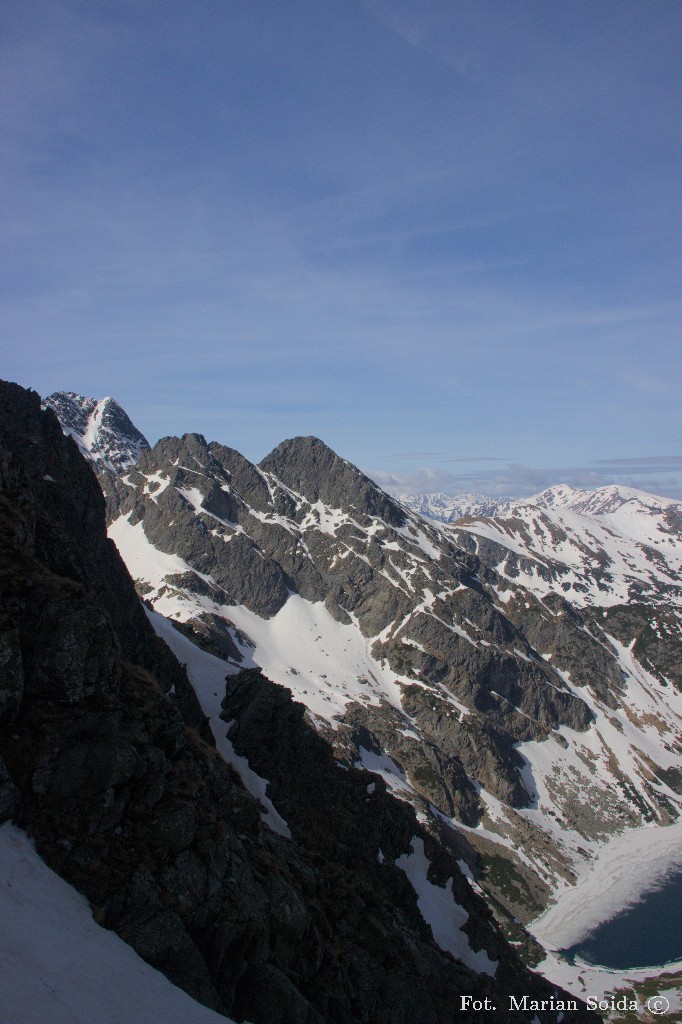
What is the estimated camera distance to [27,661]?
23375 millimetres

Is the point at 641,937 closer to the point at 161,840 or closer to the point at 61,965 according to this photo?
the point at 161,840

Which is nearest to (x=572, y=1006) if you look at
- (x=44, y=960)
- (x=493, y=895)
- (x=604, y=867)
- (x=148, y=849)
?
(x=148, y=849)

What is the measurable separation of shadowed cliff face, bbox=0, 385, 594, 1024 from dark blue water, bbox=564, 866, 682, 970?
4631 inches

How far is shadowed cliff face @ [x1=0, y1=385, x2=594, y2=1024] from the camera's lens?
813 inches


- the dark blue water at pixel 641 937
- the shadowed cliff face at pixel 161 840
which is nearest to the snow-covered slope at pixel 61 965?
the shadowed cliff face at pixel 161 840

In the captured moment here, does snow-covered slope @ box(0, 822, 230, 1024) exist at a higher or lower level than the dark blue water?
higher

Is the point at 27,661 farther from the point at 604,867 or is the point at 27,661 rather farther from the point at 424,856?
the point at 604,867

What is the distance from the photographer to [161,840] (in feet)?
74.8

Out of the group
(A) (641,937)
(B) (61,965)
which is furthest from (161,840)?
(A) (641,937)

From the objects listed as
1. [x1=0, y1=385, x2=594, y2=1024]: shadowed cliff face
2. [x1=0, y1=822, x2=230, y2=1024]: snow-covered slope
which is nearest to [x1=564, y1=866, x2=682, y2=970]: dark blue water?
[x1=0, y1=385, x2=594, y2=1024]: shadowed cliff face

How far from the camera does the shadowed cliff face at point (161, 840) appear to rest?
2066 cm

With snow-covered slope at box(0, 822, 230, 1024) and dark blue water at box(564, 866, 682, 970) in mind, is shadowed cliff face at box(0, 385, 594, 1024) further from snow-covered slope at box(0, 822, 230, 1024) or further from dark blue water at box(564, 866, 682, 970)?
dark blue water at box(564, 866, 682, 970)

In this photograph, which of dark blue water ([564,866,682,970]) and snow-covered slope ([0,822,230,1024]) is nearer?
snow-covered slope ([0,822,230,1024])

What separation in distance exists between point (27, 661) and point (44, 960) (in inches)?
409
